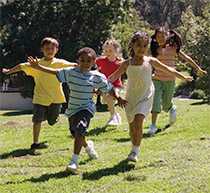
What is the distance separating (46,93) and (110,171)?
2.45m

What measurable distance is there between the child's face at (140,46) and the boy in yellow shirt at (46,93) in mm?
1587

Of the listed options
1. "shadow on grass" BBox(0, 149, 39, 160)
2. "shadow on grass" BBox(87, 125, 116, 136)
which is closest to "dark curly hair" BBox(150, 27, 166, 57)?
"shadow on grass" BBox(87, 125, 116, 136)

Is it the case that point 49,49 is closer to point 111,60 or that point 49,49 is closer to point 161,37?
point 161,37

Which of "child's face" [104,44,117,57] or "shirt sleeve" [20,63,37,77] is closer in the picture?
"shirt sleeve" [20,63,37,77]

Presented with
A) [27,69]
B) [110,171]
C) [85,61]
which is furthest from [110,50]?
[110,171]

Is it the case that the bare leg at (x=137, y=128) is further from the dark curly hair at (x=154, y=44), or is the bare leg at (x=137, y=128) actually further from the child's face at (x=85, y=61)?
the dark curly hair at (x=154, y=44)

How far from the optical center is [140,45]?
304 inches

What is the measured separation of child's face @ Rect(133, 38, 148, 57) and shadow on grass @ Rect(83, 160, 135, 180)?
1.40 meters

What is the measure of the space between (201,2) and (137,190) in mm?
67201

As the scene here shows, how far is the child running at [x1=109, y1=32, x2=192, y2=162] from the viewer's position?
7766 mm

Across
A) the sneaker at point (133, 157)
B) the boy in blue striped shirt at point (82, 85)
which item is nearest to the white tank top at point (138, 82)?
the boy in blue striped shirt at point (82, 85)

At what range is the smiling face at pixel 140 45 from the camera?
303 inches

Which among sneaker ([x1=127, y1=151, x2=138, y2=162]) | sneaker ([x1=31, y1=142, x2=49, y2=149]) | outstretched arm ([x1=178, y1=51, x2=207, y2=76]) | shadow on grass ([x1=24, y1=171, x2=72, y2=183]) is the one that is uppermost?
outstretched arm ([x1=178, y1=51, x2=207, y2=76])

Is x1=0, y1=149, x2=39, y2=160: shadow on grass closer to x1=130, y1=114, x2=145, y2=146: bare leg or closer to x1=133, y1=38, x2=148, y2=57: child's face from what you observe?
x1=130, y1=114, x2=145, y2=146: bare leg
